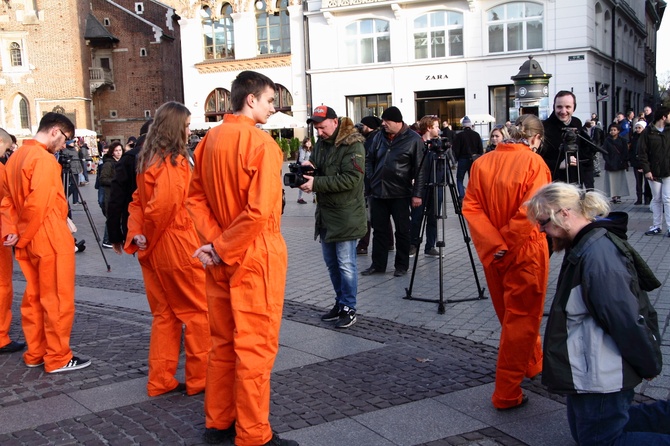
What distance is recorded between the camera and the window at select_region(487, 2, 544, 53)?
33.0 m

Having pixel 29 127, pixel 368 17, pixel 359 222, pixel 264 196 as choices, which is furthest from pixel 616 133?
pixel 29 127

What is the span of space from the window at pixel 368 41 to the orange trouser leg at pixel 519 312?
3292 cm

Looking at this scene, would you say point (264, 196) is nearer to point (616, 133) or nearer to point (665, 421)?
point (665, 421)

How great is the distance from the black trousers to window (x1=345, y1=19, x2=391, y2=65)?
28644 millimetres

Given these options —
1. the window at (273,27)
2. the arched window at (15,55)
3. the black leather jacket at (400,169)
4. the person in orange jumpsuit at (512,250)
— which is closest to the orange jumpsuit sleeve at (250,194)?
the person in orange jumpsuit at (512,250)

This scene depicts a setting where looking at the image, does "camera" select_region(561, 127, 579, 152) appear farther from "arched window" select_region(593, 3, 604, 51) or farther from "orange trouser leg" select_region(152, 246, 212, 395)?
"arched window" select_region(593, 3, 604, 51)

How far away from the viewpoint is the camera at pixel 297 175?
557 centimetres

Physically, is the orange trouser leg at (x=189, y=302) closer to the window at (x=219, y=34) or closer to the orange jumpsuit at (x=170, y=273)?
the orange jumpsuit at (x=170, y=273)

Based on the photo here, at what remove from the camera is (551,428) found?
4.09 metres

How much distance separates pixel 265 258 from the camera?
12.3ft

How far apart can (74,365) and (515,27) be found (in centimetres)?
3180

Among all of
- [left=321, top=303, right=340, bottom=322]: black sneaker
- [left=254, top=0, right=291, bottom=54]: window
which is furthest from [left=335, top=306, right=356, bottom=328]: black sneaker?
[left=254, top=0, right=291, bottom=54]: window

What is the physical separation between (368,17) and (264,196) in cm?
3405

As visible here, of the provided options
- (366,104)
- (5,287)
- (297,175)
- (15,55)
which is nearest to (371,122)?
(297,175)
